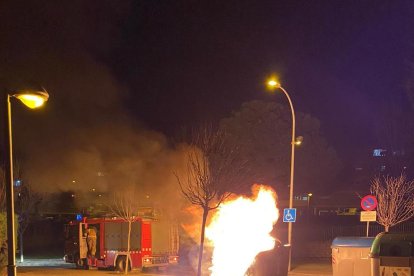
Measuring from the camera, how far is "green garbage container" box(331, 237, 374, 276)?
13.0 metres

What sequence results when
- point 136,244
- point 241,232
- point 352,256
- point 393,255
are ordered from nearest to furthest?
1. point 393,255
2. point 352,256
3. point 241,232
4. point 136,244

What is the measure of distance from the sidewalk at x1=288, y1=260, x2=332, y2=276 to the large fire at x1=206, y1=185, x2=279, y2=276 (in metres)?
7.39

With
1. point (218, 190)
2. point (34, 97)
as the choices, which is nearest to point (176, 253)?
point (218, 190)

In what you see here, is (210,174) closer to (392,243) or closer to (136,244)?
(392,243)

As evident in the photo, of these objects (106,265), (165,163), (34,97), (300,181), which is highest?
(34,97)

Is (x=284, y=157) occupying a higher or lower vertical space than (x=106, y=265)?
higher

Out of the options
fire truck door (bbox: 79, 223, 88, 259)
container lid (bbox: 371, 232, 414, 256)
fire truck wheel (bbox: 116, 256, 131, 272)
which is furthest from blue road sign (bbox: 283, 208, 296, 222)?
container lid (bbox: 371, 232, 414, 256)

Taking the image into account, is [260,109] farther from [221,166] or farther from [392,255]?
[392,255]

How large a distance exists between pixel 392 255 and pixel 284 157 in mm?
21723

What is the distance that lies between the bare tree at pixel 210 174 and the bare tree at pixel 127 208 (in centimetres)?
590

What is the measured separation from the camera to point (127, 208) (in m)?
22.0

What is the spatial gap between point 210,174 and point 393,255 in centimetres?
537

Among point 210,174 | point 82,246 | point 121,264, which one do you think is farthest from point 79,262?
point 210,174

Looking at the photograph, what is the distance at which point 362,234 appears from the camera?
2741 centimetres
